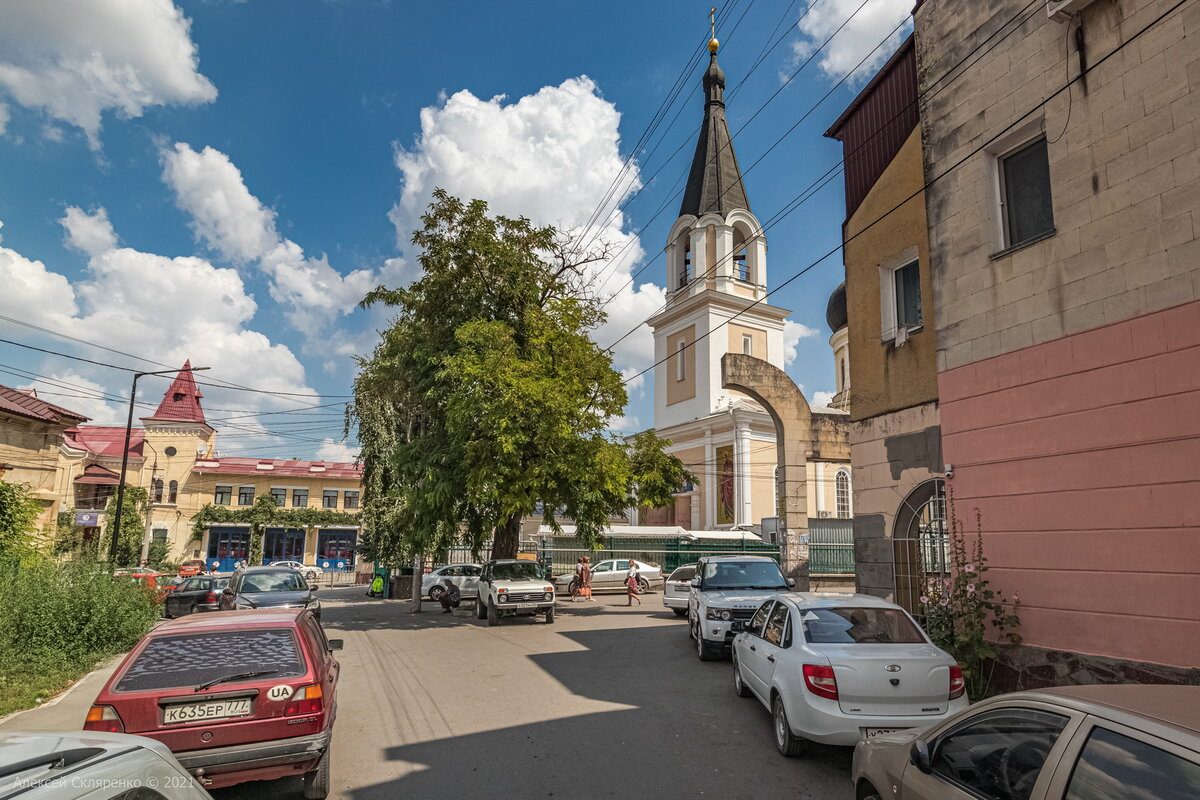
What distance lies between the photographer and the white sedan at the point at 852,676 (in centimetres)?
616

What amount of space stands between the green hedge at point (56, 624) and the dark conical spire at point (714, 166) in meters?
39.9

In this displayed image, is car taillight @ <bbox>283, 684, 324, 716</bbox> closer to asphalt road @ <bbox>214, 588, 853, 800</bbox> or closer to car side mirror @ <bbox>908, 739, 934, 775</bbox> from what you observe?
asphalt road @ <bbox>214, 588, 853, 800</bbox>

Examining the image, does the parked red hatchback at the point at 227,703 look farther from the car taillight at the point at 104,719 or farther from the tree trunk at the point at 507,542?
the tree trunk at the point at 507,542

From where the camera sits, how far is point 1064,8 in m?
8.55

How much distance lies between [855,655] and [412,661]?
30.4 feet

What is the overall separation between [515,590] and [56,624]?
31.9 ft

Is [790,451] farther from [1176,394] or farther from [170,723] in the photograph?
[170,723]

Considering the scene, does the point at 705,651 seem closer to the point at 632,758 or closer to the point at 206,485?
the point at 632,758

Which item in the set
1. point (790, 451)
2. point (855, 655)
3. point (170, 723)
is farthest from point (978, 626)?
point (790, 451)

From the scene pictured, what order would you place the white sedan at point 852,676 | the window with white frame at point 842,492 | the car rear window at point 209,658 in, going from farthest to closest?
1. the window with white frame at point 842,492
2. the white sedan at point 852,676
3. the car rear window at point 209,658

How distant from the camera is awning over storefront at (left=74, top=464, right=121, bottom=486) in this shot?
151 ft

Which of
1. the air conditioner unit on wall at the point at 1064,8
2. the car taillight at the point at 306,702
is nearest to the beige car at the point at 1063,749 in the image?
the car taillight at the point at 306,702

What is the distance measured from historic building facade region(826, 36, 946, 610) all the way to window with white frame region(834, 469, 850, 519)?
105ft

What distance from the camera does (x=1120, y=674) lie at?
7.55 metres
